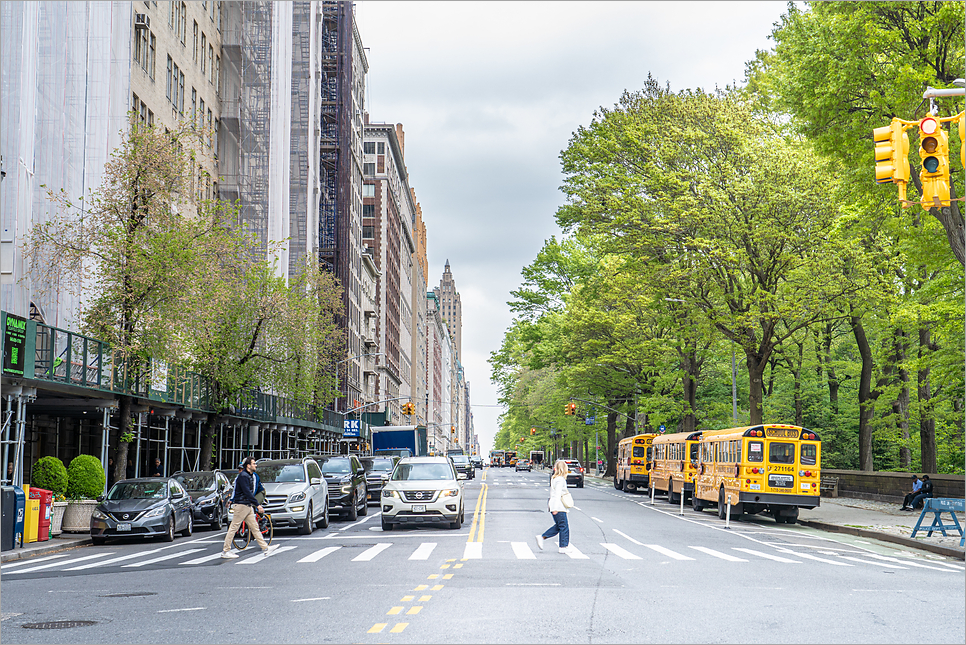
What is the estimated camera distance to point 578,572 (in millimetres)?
15430

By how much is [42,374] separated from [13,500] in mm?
5003

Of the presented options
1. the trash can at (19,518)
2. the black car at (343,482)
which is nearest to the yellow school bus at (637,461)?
the black car at (343,482)

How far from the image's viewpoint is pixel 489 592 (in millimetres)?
12844

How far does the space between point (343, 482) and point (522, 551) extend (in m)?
12.0

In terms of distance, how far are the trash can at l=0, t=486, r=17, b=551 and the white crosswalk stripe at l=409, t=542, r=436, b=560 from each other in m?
8.44

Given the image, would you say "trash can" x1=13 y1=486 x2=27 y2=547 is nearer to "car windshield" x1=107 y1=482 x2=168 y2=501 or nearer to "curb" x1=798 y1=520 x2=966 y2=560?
"car windshield" x1=107 y1=482 x2=168 y2=501

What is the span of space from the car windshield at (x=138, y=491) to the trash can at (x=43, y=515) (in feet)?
4.45

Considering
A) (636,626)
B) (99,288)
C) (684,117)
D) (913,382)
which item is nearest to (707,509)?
(913,382)

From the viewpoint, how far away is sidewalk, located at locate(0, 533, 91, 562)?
19564 millimetres

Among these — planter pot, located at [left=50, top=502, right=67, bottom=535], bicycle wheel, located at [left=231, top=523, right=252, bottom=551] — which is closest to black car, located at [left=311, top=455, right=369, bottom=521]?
bicycle wheel, located at [left=231, top=523, right=252, bottom=551]

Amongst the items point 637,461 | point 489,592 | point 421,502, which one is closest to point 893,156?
point 489,592

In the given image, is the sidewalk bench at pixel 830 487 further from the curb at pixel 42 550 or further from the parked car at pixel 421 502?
the curb at pixel 42 550

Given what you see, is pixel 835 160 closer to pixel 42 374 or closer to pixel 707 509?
pixel 707 509

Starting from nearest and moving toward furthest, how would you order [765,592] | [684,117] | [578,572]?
[765,592], [578,572], [684,117]
